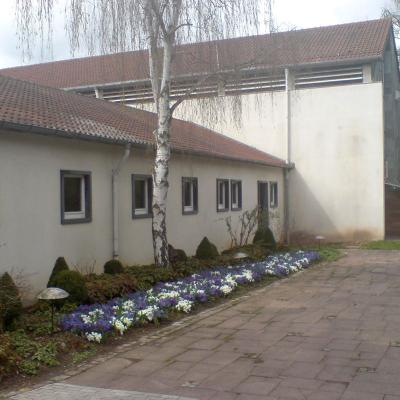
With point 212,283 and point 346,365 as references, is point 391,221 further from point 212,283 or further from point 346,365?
point 346,365

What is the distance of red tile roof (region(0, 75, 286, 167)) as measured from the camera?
9.99 meters

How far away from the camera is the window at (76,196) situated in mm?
10727

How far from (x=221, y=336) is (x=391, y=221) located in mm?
20497

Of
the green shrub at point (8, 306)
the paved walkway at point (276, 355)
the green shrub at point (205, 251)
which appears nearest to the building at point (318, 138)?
the green shrub at point (205, 251)

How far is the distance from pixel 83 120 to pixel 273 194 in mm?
12575

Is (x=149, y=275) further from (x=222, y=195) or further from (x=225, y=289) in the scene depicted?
(x=222, y=195)

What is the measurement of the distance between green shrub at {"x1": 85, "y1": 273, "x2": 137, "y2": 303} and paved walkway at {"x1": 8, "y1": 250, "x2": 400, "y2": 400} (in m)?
1.68

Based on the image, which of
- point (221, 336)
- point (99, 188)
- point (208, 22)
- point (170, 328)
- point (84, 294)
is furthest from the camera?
point (99, 188)

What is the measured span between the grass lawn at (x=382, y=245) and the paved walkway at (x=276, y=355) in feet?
35.8

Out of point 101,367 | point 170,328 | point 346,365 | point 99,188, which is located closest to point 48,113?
point 99,188

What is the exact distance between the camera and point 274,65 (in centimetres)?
1198

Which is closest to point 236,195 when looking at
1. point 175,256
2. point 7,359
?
point 175,256

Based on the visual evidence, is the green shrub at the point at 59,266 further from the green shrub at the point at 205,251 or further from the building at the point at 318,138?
the building at the point at 318,138

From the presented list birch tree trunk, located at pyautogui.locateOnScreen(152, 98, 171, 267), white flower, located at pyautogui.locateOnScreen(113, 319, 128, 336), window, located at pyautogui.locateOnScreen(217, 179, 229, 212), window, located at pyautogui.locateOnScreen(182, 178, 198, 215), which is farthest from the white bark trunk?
window, located at pyautogui.locateOnScreen(217, 179, 229, 212)
